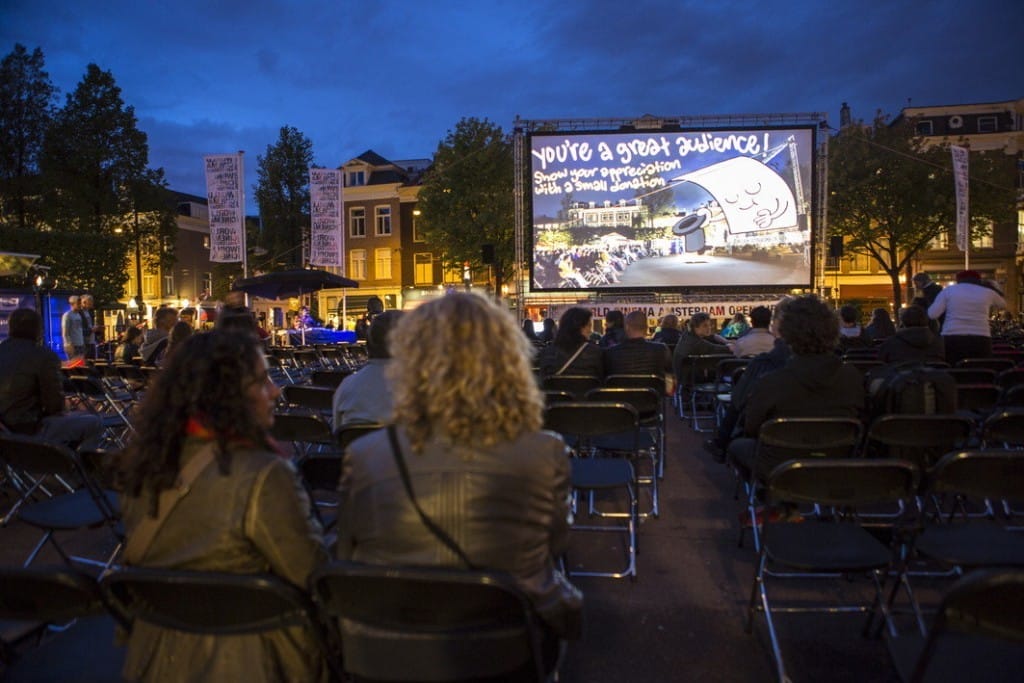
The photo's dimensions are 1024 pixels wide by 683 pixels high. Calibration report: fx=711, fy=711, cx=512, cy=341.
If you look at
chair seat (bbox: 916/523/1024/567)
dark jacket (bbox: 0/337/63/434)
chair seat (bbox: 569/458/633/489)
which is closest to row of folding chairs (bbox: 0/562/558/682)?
chair seat (bbox: 916/523/1024/567)

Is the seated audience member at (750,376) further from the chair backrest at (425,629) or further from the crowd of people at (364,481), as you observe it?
the chair backrest at (425,629)

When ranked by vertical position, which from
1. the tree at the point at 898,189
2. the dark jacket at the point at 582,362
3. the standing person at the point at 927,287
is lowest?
the dark jacket at the point at 582,362

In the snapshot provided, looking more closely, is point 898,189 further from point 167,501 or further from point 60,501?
point 167,501

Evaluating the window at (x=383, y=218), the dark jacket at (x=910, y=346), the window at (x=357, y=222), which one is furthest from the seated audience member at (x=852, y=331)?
the window at (x=357, y=222)

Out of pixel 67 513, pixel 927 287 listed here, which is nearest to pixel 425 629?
pixel 67 513

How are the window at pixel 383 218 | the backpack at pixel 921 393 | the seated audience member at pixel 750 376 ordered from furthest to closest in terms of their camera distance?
the window at pixel 383 218 → the seated audience member at pixel 750 376 → the backpack at pixel 921 393

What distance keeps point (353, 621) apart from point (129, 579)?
1.55 feet

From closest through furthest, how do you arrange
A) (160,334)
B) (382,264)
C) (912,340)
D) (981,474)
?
(981,474)
(912,340)
(160,334)
(382,264)

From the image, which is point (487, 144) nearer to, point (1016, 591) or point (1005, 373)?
point (1005, 373)

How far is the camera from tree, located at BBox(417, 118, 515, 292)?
29.8 meters

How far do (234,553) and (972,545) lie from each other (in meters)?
2.56

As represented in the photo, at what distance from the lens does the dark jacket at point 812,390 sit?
3.66 m

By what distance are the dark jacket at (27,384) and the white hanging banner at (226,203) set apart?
9204 millimetres

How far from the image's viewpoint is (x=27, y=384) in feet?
15.7
